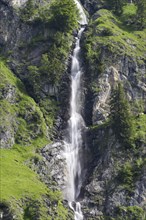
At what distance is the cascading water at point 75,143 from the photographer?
88062mm

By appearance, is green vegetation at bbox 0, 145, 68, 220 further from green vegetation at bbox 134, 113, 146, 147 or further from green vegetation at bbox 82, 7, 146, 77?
green vegetation at bbox 82, 7, 146, 77

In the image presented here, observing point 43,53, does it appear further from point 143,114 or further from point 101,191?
point 101,191

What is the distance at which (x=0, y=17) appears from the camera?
382ft

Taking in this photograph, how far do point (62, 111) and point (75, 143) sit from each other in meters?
9.43

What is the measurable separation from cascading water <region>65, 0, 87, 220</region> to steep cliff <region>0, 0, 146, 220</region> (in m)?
1.20

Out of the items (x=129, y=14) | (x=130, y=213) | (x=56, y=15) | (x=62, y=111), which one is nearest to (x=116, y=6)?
(x=129, y=14)

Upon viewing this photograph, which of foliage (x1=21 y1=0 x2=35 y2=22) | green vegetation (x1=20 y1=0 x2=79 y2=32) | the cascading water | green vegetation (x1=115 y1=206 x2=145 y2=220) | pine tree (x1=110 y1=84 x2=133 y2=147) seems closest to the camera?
green vegetation (x1=115 y1=206 x2=145 y2=220)

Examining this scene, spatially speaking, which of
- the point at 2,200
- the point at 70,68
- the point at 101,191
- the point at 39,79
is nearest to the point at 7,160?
the point at 2,200

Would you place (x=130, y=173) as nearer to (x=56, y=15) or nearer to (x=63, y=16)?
(x=63, y=16)

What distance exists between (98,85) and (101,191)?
27938mm

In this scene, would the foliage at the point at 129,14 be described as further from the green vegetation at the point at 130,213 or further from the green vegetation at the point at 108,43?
the green vegetation at the point at 130,213

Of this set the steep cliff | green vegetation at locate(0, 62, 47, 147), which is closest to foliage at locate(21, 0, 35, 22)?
the steep cliff

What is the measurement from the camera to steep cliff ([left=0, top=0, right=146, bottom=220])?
271 ft

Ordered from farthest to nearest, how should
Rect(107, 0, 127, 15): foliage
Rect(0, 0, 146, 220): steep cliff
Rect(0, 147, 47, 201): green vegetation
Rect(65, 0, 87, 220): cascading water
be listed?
Rect(107, 0, 127, 15): foliage → Rect(65, 0, 87, 220): cascading water → Rect(0, 0, 146, 220): steep cliff → Rect(0, 147, 47, 201): green vegetation
